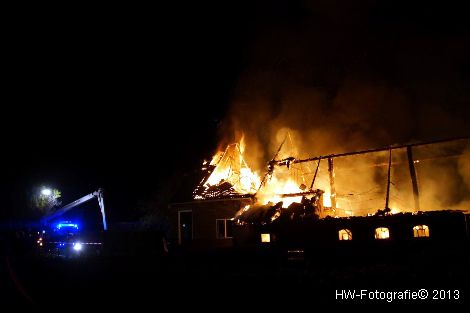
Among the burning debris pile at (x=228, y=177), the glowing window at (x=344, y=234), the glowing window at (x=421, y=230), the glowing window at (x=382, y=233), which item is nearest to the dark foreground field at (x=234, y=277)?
the glowing window at (x=344, y=234)

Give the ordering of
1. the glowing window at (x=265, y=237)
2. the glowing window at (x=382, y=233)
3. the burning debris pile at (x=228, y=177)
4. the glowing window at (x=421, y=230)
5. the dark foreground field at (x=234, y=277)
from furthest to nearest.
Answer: the burning debris pile at (x=228, y=177)
the glowing window at (x=265, y=237)
the glowing window at (x=382, y=233)
the glowing window at (x=421, y=230)
the dark foreground field at (x=234, y=277)

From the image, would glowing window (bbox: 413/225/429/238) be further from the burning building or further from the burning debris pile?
the burning debris pile

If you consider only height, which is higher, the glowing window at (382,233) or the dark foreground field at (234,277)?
the glowing window at (382,233)

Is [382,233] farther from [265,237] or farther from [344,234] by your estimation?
[265,237]

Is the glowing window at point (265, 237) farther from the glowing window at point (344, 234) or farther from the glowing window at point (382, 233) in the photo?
the glowing window at point (382, 233)

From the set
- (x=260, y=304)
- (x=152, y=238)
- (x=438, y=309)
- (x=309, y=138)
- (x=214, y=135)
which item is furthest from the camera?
(x=214, y=135)

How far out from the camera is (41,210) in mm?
34406

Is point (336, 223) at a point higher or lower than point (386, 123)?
lower

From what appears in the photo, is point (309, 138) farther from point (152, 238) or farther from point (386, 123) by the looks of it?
point (152, 238)

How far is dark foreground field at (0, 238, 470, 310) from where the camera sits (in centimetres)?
812

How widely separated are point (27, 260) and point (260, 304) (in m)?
14.7

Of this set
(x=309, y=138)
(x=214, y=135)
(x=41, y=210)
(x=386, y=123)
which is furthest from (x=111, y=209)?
(x=386, y=123)

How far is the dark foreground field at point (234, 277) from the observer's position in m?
8.12

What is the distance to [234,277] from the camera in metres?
10.9
